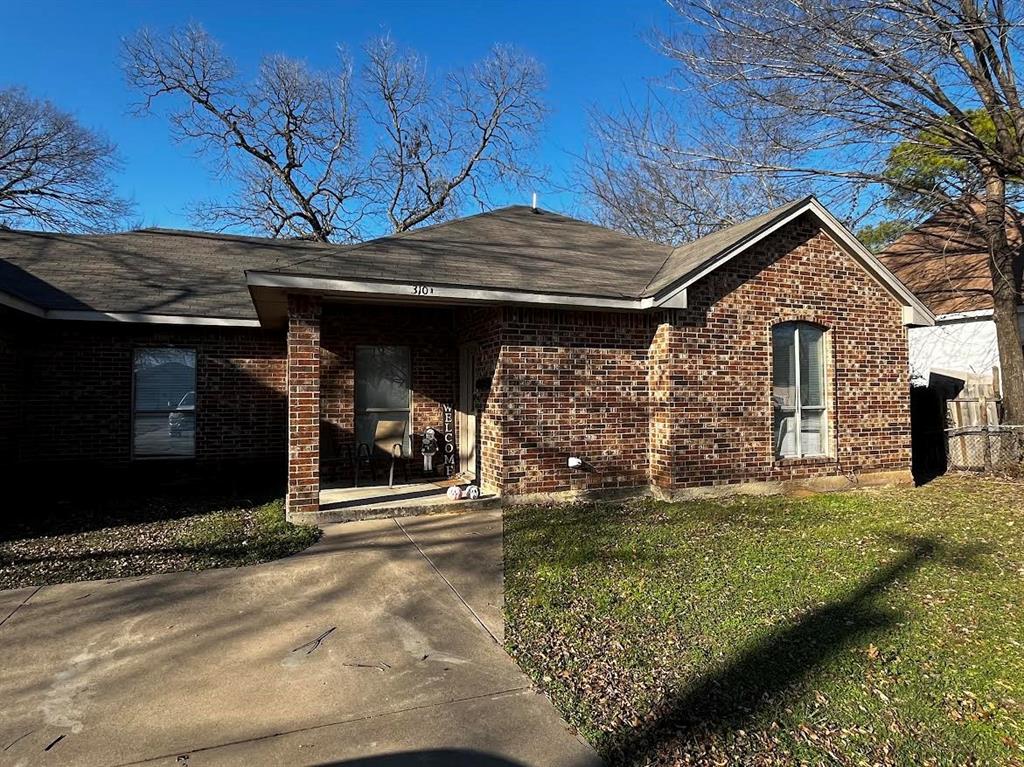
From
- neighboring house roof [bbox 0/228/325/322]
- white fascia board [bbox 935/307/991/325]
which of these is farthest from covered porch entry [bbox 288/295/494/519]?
white fascia board [bbox 935/307/991/325]

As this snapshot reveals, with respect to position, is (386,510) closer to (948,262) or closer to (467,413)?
(467,413)

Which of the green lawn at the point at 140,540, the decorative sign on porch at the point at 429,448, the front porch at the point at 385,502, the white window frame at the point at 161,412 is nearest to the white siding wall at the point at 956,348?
the decorative sign on porch at the point at 429,448

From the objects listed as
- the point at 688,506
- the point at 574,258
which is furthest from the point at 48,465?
the point at 688,506

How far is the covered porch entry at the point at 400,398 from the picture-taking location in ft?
29.3

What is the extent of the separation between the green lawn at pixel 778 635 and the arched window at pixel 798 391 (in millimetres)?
2209

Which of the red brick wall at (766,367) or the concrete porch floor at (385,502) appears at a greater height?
the red brick wall at (766,367)

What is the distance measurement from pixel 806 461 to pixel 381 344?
666 cm

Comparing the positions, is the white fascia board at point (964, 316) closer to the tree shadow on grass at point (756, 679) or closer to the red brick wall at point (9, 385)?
the tree shadow on grass at point (756, 679)

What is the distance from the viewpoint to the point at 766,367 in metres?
8.98

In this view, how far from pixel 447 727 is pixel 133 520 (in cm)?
611

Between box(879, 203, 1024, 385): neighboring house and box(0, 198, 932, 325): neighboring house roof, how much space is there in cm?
571

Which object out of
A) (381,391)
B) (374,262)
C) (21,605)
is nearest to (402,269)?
(374,262)

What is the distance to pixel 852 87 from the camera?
8617 millimetres

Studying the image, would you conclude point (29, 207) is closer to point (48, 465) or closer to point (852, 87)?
point (48, 465)
